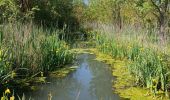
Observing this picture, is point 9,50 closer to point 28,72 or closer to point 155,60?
point 28,72

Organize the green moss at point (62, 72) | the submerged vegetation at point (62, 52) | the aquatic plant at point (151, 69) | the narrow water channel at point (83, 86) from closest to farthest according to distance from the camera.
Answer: the aquatic plant at point (151, 69) < the submerged vegetation at point (62, 52) < the narrow water channel at point (83, 86) < the green moss at point (62, 72)

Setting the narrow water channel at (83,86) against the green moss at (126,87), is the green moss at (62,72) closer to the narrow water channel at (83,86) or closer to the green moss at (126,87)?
the narrow water channel at (83,86)

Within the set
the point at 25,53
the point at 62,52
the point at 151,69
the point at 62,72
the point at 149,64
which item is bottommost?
the point at 62,72

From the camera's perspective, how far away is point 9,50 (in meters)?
8.36

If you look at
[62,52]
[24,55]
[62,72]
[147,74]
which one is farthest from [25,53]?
[147,74]

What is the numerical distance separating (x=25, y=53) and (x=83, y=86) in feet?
6.10

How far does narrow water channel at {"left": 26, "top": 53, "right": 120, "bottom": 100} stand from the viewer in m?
8.07

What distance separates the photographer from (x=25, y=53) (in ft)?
29.6

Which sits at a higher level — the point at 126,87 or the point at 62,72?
the point at 62,72

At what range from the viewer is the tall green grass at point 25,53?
7.87 m

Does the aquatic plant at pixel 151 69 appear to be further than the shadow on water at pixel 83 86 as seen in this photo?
No

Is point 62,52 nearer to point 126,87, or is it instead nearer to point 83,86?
point 83,86

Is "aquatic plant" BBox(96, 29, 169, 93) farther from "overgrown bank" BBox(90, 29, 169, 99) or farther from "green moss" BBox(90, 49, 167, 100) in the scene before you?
"green moss" BBox(90, 49, 167, 100)

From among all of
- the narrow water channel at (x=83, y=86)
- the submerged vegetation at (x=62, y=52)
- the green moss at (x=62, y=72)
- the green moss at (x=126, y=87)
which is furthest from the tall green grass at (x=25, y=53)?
the green moss at (x=126, y=87)
